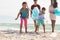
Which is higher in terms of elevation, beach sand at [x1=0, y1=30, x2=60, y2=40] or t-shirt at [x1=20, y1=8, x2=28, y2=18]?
t-shirt at [x1=20, y1=8, x2=28, y2=18]

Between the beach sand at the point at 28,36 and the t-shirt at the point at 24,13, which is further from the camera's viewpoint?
the t-shirt at the point at 24,13

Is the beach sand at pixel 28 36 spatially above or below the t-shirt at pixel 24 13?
below

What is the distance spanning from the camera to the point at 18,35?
33.9 ft

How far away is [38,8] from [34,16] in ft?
1.24

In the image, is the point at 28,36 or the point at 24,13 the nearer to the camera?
the point at 28,36

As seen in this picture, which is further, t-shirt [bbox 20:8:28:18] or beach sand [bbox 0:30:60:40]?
t-shirt [bbox 20:8:28:18]

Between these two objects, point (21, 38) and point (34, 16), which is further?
point (34, 16)

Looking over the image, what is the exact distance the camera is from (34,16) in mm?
10727

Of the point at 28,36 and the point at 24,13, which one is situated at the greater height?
the point at 24,13

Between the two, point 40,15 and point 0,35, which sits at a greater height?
point 40,15

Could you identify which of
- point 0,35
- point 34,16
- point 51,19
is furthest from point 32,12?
point 0,35

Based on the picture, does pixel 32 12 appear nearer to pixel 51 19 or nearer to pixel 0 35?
pixel 51 19

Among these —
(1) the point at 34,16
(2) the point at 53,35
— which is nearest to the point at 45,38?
(2) the point at 53,35

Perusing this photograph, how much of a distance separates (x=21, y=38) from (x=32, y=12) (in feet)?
4.38
